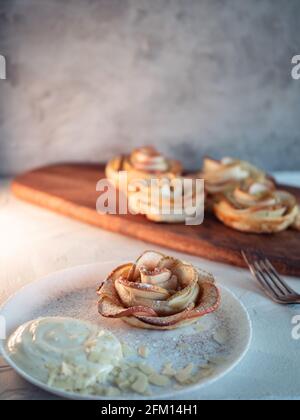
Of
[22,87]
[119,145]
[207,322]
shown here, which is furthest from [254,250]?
[22,87]

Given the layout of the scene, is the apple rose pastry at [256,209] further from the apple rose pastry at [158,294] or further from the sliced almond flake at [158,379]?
the sliced almond flake at [158,379]

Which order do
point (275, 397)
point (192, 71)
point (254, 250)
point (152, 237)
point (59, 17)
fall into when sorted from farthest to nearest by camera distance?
point (192, 71), point (59, 17), point (152, 237), point (254, 250), point (275, 397)

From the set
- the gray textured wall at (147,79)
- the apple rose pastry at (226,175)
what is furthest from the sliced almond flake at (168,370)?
the gray textured wall at (147,79)

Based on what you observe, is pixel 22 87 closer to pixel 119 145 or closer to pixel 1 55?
pixel 1 55

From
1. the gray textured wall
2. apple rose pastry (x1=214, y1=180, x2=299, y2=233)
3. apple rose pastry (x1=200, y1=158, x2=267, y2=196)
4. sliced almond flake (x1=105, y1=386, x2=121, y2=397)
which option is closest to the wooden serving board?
apple rose pastry (x1=214, y1=180, x2=299, y2=233)

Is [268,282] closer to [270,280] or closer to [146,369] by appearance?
[270,280]

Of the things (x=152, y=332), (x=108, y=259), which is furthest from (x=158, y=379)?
(x=108, y=259)
